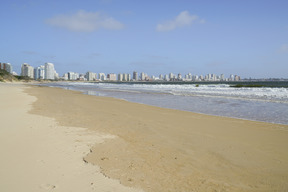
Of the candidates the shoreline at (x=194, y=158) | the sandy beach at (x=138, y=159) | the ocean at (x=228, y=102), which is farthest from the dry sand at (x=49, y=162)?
the ocean at (x=228, y=102)

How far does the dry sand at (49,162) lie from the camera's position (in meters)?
3.20

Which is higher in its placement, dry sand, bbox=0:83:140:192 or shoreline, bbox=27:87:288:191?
dry sand, bbox=0:83:140:192

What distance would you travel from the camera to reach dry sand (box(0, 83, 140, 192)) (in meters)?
3.20

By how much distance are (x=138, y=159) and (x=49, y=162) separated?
5.70ft

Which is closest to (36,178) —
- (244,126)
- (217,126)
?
(217,126)

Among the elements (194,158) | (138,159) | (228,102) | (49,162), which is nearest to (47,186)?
(49,162)

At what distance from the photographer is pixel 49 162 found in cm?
405

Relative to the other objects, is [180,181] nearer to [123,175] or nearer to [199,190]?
[199,190]

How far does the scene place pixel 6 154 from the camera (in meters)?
4.36

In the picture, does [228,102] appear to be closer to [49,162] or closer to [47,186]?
[49,162]

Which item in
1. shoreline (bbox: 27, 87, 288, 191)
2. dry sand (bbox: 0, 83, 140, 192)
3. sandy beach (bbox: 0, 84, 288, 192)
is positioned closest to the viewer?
dry sand (bbox: 0, 83, 140, 192)

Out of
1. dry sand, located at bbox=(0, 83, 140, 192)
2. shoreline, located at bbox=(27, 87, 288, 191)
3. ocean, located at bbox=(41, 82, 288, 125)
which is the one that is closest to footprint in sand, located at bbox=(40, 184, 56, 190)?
dry sand, located at bbox=(0, 83, 140, 192)

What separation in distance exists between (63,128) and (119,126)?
76.6 inches

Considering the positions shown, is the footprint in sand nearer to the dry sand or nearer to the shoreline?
the dry sand
